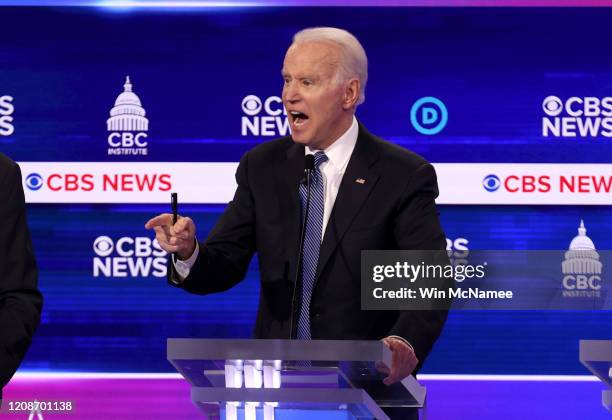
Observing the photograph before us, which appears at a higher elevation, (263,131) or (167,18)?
(167,18)

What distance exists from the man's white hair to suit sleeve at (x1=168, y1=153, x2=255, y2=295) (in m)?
0.43

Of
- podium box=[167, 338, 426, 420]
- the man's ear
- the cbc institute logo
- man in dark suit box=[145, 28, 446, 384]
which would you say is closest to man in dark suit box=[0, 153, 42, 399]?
podium box=[167, 338, 426, 420]

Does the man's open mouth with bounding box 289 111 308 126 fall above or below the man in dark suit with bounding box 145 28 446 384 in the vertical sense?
above

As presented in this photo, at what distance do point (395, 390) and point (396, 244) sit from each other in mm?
859

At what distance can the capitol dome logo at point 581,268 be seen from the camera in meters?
5.16

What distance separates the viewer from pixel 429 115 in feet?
17.2

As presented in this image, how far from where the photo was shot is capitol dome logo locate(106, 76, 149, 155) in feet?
17.3

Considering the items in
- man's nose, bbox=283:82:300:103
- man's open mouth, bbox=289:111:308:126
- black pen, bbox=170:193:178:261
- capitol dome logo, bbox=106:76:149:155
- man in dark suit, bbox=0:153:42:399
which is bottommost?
man in dark suit, bbox=0:153:42:399

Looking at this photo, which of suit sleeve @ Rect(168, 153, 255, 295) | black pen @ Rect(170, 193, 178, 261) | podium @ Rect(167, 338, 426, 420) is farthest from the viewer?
suit sleeve @ Rect(168, 153, 255, 295)

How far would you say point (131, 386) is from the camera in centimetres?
529

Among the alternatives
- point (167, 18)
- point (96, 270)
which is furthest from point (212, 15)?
point (96, 270)

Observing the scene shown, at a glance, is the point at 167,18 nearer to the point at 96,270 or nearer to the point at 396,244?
the point at 96,270

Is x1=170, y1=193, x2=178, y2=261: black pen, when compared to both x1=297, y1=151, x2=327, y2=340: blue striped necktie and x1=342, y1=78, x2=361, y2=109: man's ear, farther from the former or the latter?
x1=342, y1=78, x2=361, y2=109: man's ear

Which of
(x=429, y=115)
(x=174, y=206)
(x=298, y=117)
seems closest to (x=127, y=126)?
(x=429, y=115)
